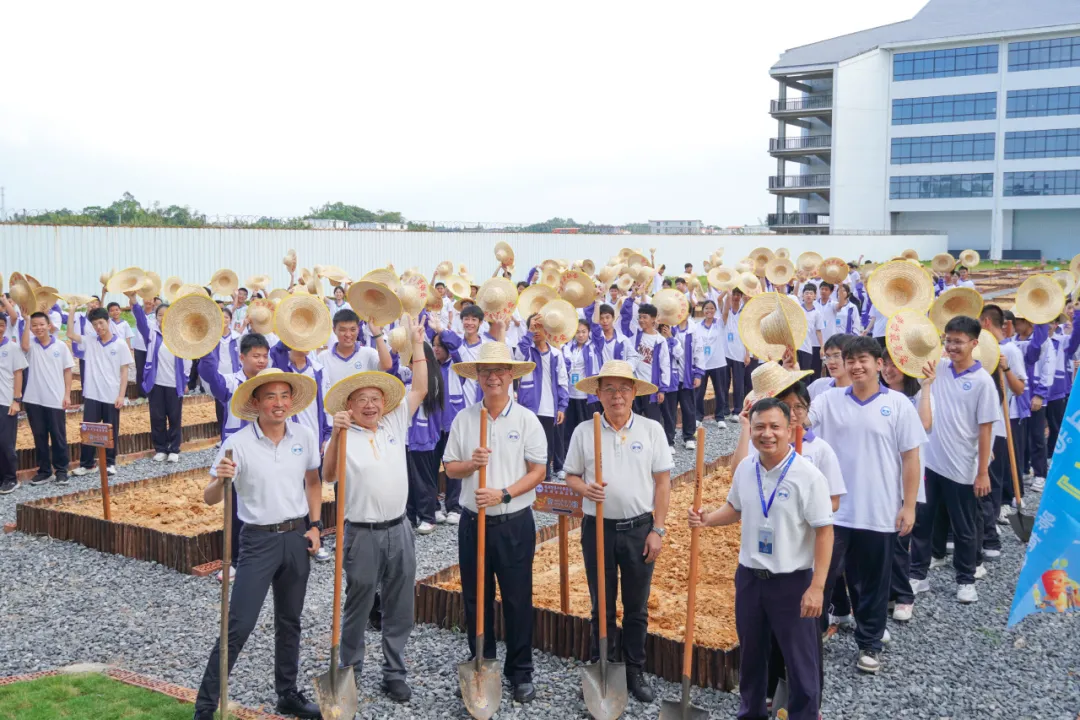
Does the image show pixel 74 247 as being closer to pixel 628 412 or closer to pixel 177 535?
pixel 177 535

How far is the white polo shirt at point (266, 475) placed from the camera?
520 centimetres

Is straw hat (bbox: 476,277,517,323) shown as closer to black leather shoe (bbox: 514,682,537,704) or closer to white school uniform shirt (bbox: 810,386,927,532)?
white school uniform shirt (bbox: 810,386,927,532)

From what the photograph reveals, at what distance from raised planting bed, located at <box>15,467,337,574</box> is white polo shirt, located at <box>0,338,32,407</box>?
1.81 metres

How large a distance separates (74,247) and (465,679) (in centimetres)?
2183

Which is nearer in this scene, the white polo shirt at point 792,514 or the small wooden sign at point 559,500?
the white polo shirt at point 792,514

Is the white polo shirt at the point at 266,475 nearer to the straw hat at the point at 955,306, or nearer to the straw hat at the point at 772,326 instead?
the straw hat at the point at 772,326

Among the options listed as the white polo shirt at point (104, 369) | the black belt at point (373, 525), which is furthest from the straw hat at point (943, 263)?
the black belt at point (373, 525)

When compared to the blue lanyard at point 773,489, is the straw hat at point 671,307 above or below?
above

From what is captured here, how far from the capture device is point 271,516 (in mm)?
5207

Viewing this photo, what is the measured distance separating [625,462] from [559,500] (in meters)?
0.54

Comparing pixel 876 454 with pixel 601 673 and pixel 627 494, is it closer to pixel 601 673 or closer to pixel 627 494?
pixel 627 494

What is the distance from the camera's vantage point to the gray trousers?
5492 mm

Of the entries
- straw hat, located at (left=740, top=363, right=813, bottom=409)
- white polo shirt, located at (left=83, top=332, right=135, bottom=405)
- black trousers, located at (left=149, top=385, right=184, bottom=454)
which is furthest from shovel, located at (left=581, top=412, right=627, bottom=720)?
black trousers, located at (left=149, top=385, right=184, bottom=454)

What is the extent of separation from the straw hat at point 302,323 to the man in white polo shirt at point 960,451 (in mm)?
4867
